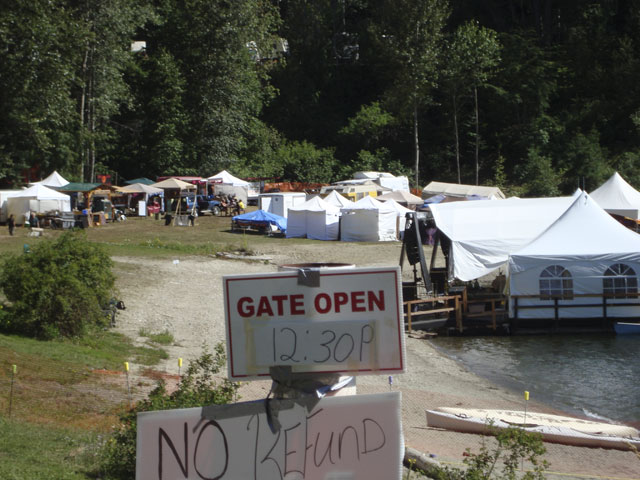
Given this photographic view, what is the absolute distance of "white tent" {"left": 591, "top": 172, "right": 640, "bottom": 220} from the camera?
37.7m

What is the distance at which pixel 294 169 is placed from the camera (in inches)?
2616

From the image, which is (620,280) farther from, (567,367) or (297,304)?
(297,304)

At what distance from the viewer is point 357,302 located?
11.4 ft

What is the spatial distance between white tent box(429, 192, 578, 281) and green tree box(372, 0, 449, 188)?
3454 cm

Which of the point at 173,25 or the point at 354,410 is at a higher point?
the point at 173,25

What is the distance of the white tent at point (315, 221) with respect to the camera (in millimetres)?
41500

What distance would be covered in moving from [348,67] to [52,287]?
2615 inches

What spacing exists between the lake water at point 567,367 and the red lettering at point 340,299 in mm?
12910

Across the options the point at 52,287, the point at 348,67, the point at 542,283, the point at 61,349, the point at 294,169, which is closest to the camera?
the point at 61,349

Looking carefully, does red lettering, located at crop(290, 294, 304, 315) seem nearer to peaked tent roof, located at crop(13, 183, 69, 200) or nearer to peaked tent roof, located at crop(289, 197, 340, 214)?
peaked tent roof, located at crop(289, 197, 340, 214)

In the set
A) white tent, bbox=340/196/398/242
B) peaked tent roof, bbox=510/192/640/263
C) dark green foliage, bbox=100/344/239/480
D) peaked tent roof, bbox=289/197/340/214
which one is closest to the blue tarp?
peaked tent roof, bbox=289/197/340/214

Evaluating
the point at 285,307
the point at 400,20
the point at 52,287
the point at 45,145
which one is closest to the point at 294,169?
the point at 400,20

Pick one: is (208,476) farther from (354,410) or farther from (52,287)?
(52,287)

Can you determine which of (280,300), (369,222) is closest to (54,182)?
(369,222)
